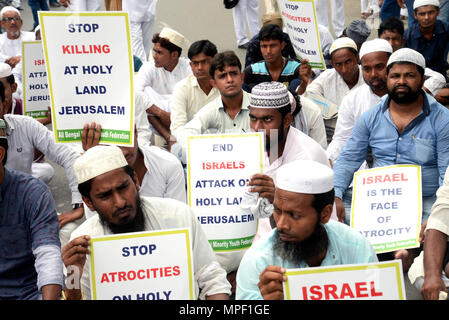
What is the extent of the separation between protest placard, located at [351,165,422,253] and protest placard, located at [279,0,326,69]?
7.36 feet

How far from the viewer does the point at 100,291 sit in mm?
3145

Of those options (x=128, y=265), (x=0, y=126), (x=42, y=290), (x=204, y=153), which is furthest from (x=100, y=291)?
(x=0, y=126)

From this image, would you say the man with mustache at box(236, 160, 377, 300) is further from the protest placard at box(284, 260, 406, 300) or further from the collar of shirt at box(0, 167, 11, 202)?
the collar of shirt at box(0, 167, 11, 202)

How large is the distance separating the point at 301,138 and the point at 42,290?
6.36 ft

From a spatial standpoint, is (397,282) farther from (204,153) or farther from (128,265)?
(204,153)

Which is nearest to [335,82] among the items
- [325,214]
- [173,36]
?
[173,36]

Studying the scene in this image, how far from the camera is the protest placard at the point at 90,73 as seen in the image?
4.06 meters

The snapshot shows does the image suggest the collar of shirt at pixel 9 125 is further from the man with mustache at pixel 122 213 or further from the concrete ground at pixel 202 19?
the concrete ground at pixel 202 19

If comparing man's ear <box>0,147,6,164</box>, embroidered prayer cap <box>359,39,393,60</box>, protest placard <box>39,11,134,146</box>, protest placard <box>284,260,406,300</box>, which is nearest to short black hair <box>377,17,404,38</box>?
embroidered prayer cap <box>359,39,393,60</box>

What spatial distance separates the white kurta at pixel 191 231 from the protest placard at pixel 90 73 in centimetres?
58

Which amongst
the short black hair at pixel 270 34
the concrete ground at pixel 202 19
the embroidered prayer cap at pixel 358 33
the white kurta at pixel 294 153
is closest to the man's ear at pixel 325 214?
the white kurta at pixel 294 153

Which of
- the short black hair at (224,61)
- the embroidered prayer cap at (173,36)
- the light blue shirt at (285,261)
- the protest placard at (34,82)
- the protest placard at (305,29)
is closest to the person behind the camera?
the light blue shirt at (285,261)

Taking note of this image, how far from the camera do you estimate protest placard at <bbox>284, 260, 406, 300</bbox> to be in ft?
9.01

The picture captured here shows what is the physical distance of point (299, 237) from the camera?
3088 mm
